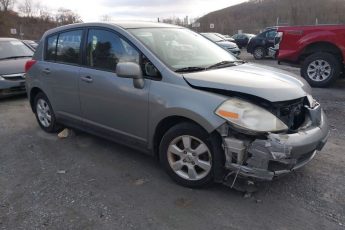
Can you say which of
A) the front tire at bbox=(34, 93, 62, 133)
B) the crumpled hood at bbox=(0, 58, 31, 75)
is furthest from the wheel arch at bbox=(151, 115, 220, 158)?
the crumpled hood at bbox=(0, 58, 31, 75)

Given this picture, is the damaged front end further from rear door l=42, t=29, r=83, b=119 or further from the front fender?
rear door l=42, t=29, r=83, b=119

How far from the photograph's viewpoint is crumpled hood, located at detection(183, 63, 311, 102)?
321 cm

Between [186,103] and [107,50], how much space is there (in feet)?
4.74

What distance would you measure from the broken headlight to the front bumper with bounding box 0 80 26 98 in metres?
6.36

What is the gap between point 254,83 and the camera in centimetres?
331

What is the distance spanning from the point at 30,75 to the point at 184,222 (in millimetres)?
3857

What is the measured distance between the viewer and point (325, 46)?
8.12 metres

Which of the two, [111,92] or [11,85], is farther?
[11,85]

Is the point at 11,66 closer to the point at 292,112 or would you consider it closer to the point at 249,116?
the point at 249,116

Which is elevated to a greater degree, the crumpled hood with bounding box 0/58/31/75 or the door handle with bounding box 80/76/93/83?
the door handle with bounding box 80/76/93/83

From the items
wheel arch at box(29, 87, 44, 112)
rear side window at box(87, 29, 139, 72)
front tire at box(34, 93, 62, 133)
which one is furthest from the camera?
wheel arch at box(29, 87, 44, 112)

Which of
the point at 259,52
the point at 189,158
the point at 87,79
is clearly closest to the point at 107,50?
the point at 87,79

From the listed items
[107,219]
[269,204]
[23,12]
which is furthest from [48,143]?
[23,12]

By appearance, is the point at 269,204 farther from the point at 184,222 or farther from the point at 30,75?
the point at 30,75
